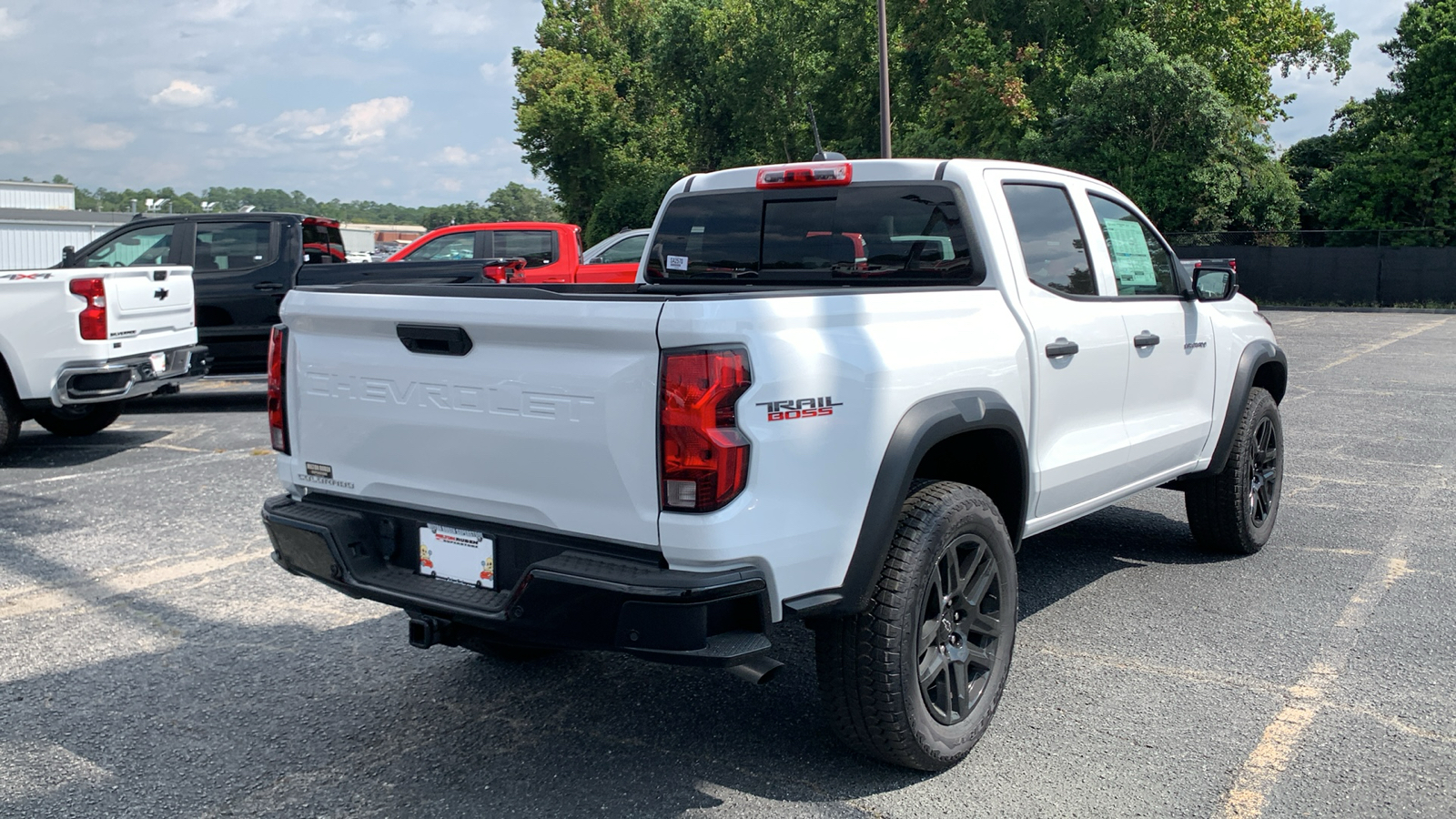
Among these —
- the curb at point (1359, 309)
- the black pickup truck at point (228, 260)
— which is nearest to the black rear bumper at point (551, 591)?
the black pickup truck at point (228, 260)

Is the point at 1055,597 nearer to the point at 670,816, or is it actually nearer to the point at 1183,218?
the point at 670,816

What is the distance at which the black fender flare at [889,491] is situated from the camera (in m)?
3.13

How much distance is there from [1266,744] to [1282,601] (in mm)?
1672

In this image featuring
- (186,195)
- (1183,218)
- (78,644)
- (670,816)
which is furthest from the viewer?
(186,195)

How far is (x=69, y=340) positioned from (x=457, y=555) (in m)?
6.78

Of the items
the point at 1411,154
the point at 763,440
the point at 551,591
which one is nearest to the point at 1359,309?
the point at 1411,154

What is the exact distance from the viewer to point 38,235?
45.4 m

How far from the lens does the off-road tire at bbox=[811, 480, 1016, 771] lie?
323 centimetres

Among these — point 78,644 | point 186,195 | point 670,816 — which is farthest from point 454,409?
point 186,195

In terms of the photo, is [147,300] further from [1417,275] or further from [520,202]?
[520,202]

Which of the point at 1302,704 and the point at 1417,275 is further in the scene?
the point at 1417,275

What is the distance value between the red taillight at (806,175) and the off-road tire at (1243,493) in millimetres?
2599

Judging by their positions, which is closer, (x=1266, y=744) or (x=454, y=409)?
(x=454, y=409)

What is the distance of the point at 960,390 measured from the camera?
11.8 feet
